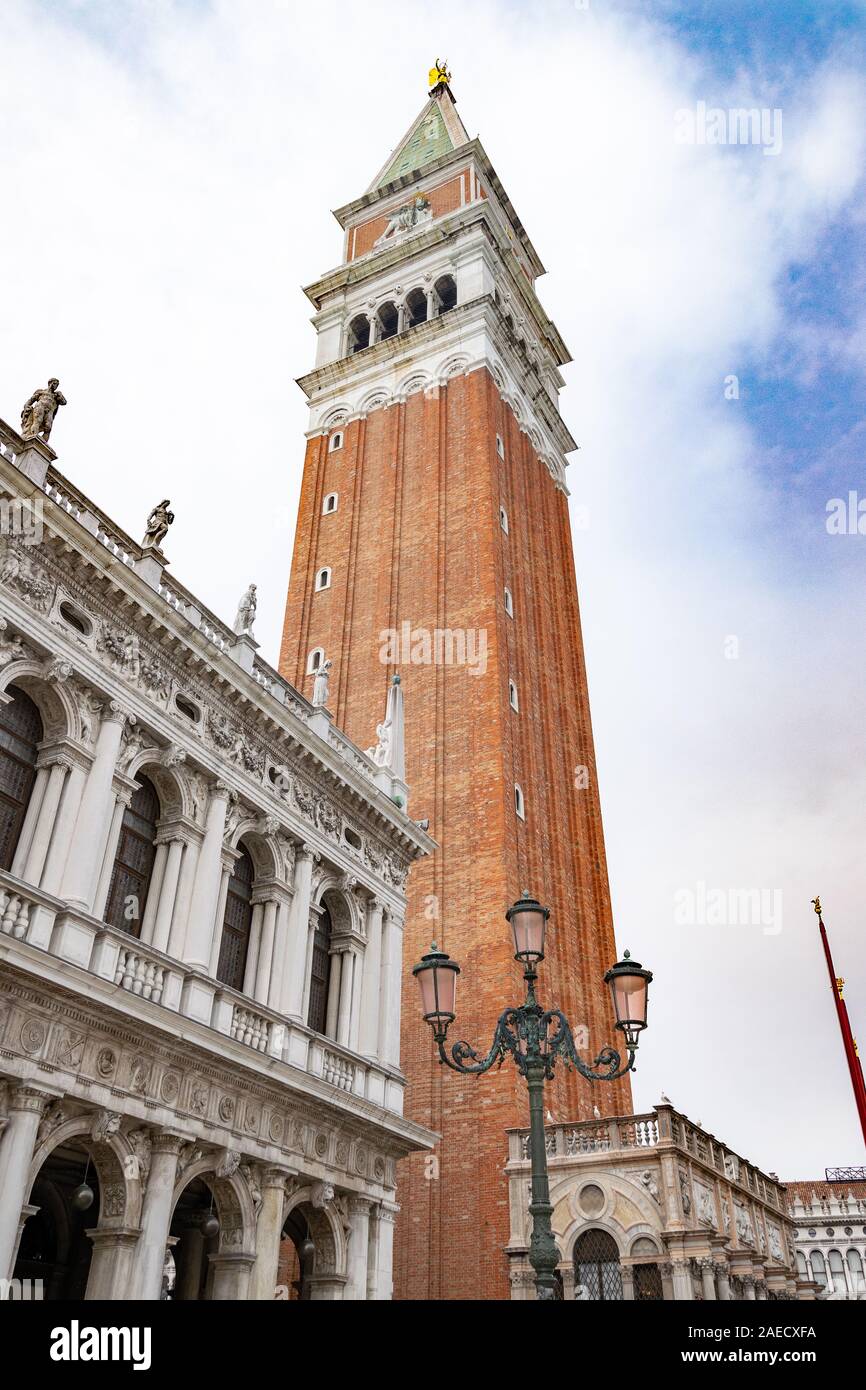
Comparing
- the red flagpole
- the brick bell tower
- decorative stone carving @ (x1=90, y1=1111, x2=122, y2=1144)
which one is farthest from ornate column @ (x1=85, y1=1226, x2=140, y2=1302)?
the red flagpole

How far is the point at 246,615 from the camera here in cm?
1877

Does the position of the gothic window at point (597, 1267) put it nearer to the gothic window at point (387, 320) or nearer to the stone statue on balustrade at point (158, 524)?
the stone statue on balustrade at point (158, 524)

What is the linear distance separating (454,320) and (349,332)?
556 cm

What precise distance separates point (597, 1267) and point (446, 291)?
33658 millimetres

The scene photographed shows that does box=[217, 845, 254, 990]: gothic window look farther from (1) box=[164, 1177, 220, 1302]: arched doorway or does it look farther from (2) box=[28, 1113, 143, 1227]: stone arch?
(2) box=[28, 1113, 143, 1227]: stone arch

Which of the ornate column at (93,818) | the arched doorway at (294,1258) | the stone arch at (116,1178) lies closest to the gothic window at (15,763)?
the ornate column at (93,818)

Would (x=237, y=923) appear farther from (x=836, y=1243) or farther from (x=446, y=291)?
(x=836, y=1243)

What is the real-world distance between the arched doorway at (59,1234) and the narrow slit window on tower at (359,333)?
34165mm

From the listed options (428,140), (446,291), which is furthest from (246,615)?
(428,140)

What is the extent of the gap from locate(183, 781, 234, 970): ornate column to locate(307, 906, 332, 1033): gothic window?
3287 millimetres

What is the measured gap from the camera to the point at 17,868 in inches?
529

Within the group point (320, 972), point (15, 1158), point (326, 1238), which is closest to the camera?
point (15, 1158)

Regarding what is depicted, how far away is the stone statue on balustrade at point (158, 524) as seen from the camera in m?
16.8
